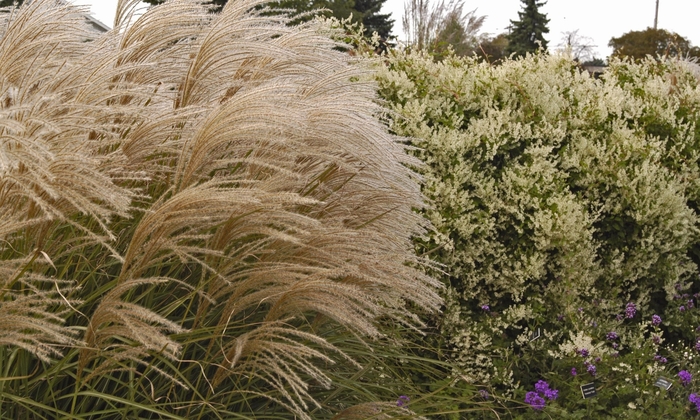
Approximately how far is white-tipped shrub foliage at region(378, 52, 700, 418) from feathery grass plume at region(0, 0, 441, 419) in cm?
152

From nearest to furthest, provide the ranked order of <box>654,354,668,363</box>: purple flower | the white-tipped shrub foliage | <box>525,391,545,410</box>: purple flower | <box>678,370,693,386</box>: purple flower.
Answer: <box>525,391,545,410</box>: purple flower
<box>678,370,693,386</box>: purple flower
<box>654,354,668,363</box>: purple flower
the white-tipped shrub foliage

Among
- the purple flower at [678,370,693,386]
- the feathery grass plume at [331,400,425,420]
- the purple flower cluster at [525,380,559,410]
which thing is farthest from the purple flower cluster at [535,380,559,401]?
the feathery grass plume at [331,400,425,420]

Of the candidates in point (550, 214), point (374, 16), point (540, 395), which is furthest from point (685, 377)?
point (374, 16)

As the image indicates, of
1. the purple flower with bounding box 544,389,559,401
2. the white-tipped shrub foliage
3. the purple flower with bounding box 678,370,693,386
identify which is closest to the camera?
the purple flower with bounding box 544,389,559,401

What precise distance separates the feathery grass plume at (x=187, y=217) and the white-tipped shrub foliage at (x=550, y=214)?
4.98ft

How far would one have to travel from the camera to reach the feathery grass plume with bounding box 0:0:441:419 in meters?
1.90

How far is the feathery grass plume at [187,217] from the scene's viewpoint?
1.90 meters

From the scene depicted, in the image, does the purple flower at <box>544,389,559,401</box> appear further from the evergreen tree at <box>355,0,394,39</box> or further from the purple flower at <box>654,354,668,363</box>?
the evergreen tree at <box>355,0,394,39</box>

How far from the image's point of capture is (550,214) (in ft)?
13.7

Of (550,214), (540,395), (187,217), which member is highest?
(187,217)

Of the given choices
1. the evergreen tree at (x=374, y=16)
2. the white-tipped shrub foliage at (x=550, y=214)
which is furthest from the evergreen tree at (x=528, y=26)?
the white-tipped shrub foliage at (x=550, y=214)

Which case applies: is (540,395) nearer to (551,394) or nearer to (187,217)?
(551,394)

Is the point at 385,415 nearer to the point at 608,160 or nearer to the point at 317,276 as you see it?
the point at 317,276

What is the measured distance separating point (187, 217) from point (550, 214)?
2763 mm
